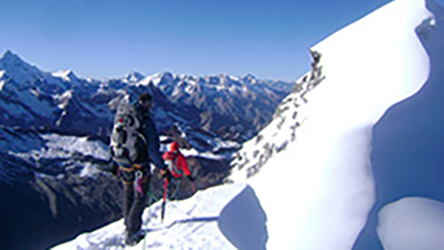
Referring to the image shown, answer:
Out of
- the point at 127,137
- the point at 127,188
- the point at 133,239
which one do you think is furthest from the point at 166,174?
the point at 133,239

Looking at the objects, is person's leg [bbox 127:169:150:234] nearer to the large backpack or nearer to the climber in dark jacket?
the climber in dark jacket

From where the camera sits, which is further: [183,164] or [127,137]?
[183,164]

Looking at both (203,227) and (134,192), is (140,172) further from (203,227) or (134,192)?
(203,227)

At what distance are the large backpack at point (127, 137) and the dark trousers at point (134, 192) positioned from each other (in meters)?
0.27

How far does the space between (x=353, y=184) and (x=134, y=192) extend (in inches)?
201

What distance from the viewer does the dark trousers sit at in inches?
268

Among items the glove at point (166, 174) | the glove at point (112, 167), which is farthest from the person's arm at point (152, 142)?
the glove at point (112, 167)

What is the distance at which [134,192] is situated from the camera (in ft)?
24.3

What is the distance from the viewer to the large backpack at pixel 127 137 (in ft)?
21.3

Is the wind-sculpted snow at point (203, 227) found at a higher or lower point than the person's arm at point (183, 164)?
lower

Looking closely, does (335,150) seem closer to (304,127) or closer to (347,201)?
(347,201)

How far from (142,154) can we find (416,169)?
6.13 meters

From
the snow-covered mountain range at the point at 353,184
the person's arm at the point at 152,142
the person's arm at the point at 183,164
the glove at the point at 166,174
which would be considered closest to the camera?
the snow-covered mountain range at the point at 353,184

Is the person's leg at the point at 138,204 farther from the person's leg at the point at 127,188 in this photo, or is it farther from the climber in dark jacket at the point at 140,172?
the person's leg at the point at 127,188
